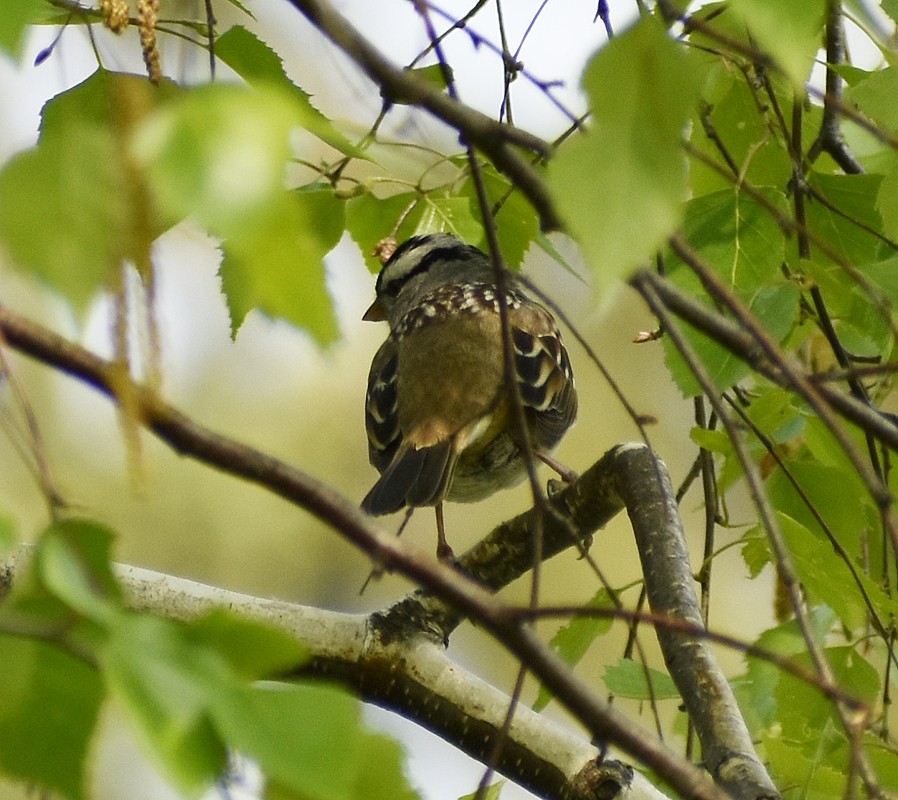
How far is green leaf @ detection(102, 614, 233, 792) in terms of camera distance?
439mm

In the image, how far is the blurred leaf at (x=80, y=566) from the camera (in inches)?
18.0

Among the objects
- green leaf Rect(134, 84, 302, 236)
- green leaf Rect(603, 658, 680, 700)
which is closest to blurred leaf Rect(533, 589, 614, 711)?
green leaf Rect(603, 658, 680, 700)

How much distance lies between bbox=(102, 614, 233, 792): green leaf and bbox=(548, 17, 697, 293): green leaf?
0.73ft

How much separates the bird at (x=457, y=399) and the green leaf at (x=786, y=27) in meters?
1.50

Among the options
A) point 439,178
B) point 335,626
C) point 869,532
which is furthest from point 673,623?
point 869,532

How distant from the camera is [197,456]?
56 cm

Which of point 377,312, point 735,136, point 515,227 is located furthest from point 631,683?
point 377,312

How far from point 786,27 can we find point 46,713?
0.47 metres

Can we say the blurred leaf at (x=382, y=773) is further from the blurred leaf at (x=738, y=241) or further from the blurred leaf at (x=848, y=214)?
the blurred leaf at (x=848, y=214)

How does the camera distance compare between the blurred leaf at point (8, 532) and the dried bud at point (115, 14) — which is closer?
the blurred leaf at point (8, 532)

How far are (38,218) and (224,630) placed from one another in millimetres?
190

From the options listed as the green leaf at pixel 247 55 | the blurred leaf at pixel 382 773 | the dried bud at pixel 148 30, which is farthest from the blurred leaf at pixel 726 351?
the blurred leaf at pixel 382 773

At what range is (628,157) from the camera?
53 cm

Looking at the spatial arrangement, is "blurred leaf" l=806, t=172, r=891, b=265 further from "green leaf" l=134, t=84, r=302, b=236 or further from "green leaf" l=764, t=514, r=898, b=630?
"green leaf" l=134, t=84, r=302, b=236
